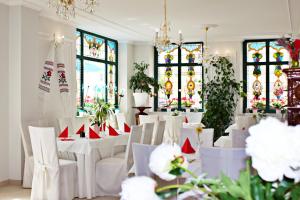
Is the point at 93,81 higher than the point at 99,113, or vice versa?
the point at 93,81

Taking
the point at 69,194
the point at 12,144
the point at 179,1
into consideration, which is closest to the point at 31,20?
the point at 12,144

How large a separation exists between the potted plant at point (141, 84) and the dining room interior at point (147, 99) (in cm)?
3

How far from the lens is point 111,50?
1180 cm

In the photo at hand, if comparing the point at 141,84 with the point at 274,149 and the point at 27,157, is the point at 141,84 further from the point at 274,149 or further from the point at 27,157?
the point at 274,149

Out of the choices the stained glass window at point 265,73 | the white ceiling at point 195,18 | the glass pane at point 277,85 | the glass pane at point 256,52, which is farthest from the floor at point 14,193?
the glass pane at point 256,52

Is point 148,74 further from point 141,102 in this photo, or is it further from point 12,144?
point 12,144

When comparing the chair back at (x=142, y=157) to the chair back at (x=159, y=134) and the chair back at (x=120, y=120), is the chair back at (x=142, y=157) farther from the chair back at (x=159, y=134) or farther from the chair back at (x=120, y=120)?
the chair back at (x=120, y=120)

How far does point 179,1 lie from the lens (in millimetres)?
7145

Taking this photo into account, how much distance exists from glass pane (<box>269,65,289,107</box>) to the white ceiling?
1.20 meters

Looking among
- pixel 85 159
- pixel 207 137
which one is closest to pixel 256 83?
pixel 207 137

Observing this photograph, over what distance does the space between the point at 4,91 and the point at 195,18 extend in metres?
4.45

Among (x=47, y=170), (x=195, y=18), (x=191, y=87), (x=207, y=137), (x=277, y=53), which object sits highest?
(x=195, y=18)

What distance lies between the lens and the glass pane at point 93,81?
10.2 meters

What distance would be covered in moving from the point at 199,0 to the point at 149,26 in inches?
114
